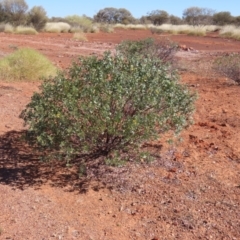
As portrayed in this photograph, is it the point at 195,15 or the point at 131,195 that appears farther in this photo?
the point at 195,15

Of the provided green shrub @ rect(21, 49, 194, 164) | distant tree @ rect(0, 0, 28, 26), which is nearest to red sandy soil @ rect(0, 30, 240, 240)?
green shrub @ rect(21, 49, 194, 164)

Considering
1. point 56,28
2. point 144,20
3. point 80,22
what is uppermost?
point 56,28

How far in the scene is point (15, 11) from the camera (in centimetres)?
3019

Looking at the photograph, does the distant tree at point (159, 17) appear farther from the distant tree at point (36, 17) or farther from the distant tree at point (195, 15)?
the distant tree at point (36, 17)

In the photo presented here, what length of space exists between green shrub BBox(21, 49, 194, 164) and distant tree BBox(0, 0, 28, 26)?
2648 cm

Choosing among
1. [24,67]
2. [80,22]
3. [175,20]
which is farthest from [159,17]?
[24,67]

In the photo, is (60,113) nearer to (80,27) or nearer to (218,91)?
(218,91)

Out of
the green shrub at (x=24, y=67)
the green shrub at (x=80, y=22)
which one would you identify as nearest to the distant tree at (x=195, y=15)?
the green shrub at (x=80, y=22)

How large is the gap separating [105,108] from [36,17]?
28.1 metres

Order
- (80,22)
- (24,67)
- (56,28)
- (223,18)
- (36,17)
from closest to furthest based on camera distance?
(24,67)
(36,17)
(56,28)
(80,22)
(223,18)

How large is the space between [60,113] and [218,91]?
18.3 feet

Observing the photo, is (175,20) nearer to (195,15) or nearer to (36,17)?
(195,15)

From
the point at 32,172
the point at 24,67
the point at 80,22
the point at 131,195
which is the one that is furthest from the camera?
the point at 80,22

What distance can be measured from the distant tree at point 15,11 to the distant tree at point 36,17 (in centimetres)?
76
